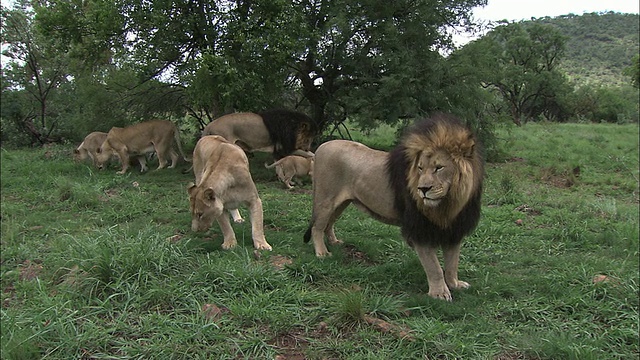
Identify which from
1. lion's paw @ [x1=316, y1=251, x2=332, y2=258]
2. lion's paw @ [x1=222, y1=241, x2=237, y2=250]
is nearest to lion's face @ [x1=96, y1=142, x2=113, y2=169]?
lion's paw @ [x1=222, y1=241, x2=237, y2=250]

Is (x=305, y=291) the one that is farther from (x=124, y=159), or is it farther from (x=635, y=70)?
(x=635, y=70)

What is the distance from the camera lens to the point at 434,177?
4.15 m

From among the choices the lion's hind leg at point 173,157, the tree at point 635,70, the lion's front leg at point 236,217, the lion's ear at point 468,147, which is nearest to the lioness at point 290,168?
the lion's hind leg at point 173,157

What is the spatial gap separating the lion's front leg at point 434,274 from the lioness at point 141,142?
8.50 m

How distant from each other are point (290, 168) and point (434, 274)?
6035 mm

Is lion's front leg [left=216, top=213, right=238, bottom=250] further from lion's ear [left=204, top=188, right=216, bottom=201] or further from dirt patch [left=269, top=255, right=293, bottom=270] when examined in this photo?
dirt patch [left=269, top=255, right=293, bottom=270]

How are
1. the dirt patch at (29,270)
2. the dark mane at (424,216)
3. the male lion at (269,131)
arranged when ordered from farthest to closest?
the male lion at (269,131), the dirt patch at (29,270), the dark mane at (424,216)

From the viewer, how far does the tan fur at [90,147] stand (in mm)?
12078

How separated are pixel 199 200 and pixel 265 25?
564 centimetres

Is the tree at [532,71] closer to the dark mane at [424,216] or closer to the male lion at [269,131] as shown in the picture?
the male lion at [269,131]

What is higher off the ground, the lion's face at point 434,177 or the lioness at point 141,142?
the lion's face at point 434,177

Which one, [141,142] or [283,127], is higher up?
[283,127]

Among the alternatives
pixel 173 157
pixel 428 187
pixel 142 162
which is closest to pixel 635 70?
pixel 173 157

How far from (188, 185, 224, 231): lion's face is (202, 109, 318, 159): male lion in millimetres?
4690
